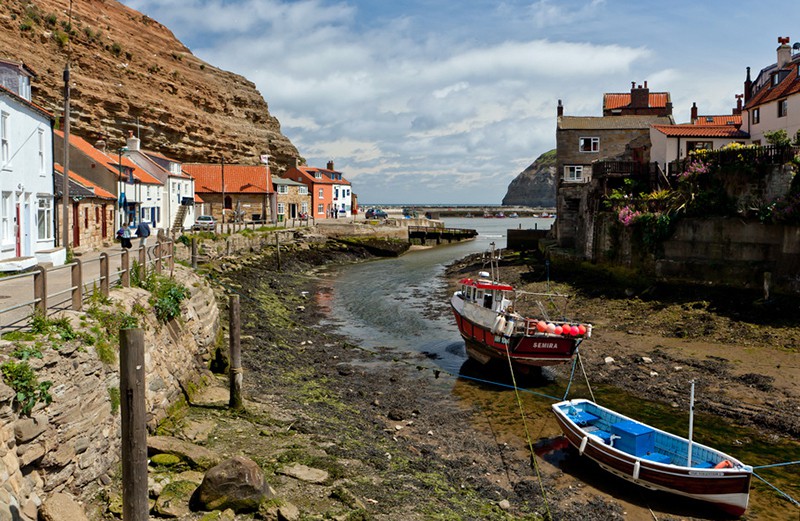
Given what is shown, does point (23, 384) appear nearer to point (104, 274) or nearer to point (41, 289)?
point (41, 289)

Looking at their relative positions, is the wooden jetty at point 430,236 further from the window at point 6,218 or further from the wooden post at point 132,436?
the wooden post at point 132,436

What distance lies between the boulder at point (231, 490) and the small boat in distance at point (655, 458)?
25.7ft

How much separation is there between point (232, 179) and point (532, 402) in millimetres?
57842

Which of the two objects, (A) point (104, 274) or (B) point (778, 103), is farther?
(B) point (778, 103)

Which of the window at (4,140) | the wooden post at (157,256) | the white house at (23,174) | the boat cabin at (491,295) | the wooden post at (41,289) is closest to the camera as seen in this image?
the wooden post at (41,289)

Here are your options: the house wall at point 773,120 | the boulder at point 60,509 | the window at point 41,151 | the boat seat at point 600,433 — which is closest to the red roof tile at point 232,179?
the window at point 41,151

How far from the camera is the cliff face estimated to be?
225ft

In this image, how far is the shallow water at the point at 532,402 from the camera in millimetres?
13242

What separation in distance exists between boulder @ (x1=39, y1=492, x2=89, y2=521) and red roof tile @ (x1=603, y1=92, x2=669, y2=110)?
5723cm

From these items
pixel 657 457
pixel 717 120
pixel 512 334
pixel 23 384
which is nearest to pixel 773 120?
pixel 717 120

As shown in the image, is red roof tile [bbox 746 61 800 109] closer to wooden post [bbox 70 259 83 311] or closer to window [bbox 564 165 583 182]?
window [bbox 564 165 583 182]

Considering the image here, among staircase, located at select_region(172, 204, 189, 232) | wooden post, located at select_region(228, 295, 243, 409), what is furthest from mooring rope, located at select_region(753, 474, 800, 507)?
staircase, located at select_region(172, 204, 189, 232)

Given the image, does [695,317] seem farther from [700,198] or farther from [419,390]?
[419,390]

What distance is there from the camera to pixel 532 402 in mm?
18906
